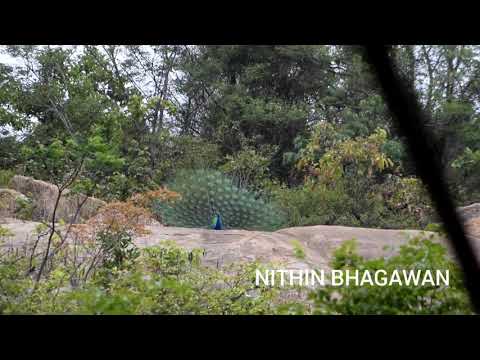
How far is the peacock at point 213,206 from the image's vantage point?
20.9 ft

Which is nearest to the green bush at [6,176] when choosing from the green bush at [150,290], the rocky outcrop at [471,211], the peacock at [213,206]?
the peacock at [213,206]

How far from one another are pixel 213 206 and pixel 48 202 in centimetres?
168

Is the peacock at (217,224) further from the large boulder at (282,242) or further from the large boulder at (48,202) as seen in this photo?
the large boulder at (48,202)

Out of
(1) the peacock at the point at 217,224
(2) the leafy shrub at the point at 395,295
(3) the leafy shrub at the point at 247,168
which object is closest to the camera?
(2) the leafy shrub at the point at 395,295

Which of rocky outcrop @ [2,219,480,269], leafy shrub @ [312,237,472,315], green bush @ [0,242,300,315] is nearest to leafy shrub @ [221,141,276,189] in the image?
rocky outcrop @ [2,219,480,269]

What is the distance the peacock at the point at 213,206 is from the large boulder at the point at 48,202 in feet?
2.96

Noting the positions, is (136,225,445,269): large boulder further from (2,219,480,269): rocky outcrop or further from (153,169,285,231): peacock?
(153,169,285,231): peacock

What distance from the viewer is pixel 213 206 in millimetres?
6457

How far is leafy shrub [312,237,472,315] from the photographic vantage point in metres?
2.68

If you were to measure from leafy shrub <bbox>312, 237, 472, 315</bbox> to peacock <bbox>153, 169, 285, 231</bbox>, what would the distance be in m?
3.46

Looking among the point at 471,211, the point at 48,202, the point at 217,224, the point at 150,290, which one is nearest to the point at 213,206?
the point at 217,224

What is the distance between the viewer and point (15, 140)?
231 inches
